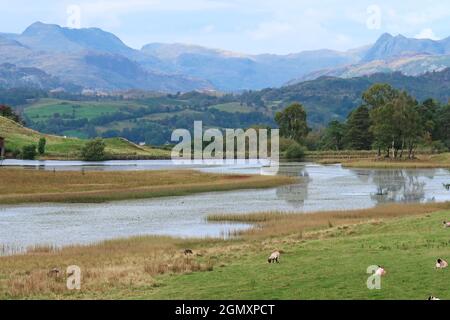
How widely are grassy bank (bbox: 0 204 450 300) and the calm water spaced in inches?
286

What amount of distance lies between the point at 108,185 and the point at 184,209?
2886 centimetres

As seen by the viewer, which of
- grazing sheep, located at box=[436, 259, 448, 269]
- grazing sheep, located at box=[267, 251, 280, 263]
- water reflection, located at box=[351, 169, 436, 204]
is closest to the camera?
grazing sheep, located at box=[436, 259, 448, 269]

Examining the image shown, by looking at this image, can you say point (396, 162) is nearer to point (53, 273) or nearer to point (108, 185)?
point (108, 185)

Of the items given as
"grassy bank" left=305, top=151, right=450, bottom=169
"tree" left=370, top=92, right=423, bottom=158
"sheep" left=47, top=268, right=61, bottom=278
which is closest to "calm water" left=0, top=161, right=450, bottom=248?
"sheep" left=47, top=268, right=61, bottom=278

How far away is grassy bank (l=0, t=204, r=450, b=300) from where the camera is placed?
84.7 ft

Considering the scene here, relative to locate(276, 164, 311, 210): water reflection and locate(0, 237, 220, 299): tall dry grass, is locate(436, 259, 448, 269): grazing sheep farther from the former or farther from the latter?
locate(276, 164, 311, 210): water reflection

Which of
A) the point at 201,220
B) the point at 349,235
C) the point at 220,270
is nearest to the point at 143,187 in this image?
the point at 201,220

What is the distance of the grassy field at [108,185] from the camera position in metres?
84.3

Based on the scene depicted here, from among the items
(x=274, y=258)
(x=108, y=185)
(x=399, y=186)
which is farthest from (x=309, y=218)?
(x=108, y=185)

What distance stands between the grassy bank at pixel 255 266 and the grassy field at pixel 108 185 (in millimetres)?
39099

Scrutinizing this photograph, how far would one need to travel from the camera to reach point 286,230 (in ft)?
167

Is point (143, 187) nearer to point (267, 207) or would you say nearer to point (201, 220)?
point (267, 207)

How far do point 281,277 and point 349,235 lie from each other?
16578mm

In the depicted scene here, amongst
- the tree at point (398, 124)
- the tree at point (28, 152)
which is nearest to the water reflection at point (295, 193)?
the tree at point (398, 124)
